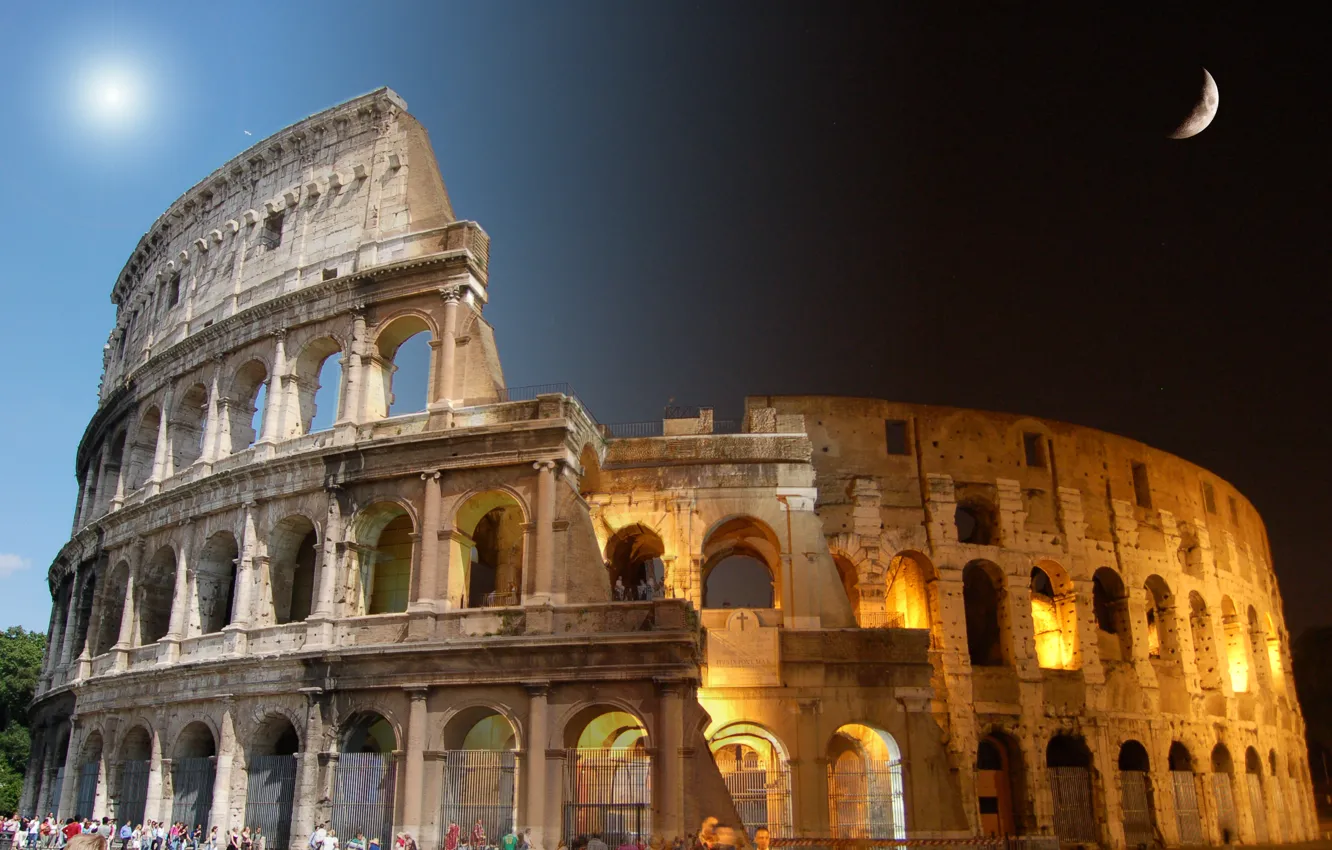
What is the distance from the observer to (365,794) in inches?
762

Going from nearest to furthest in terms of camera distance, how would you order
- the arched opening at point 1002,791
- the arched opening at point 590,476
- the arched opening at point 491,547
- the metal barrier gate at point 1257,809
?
the arched opening at point 491,547 < the arched opening at point 590,476 < the arched opening at point 1002,791 < the metal barrier gate at point 1257,809

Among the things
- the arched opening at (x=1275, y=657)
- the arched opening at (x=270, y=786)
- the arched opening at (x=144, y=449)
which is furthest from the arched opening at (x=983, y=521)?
the arched opening at (x=144, y=449)

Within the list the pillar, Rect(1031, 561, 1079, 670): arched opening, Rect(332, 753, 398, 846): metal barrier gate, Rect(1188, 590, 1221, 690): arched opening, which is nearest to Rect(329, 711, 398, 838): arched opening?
Rect(332, 753, 398, 846): metal barrier gate

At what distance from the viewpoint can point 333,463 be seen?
21641mm

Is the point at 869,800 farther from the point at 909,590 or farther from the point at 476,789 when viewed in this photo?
the point at 476,789

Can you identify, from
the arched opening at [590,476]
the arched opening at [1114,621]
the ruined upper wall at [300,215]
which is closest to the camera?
the arched opening at [590,476]

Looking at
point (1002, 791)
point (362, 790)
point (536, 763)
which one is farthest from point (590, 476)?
point (1002, 791)

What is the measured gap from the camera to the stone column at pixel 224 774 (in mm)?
20531

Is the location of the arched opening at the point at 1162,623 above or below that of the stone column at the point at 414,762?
above

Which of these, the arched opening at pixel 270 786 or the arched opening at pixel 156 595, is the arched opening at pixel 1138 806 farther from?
the arched opening at pixel 156 595

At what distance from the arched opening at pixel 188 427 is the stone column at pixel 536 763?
39.4 feet

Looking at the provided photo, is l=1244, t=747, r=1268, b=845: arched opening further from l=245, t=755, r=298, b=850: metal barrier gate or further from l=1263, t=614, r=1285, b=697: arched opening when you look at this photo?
l=245, t=755, r=298, b=850: metal barrier gate

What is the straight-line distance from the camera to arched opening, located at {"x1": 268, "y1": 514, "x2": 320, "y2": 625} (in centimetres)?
2247

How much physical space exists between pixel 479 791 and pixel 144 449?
47.6 ft
